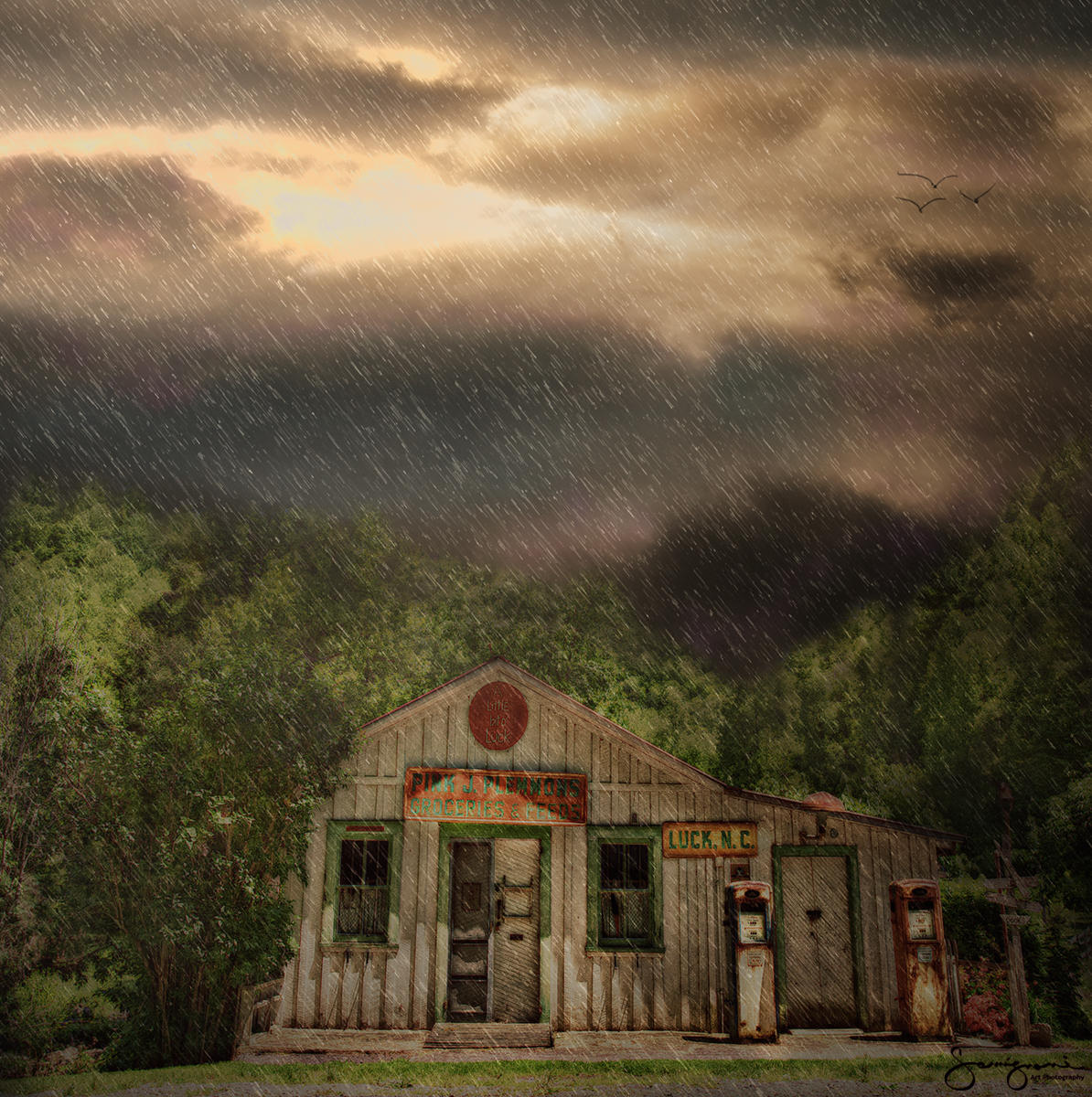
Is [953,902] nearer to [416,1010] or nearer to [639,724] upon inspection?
[416,1010]

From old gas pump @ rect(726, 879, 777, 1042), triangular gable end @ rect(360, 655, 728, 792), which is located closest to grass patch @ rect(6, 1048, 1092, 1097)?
old gas pump @ rect(726, 879, 777, 1042)

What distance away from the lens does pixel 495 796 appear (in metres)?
13.8

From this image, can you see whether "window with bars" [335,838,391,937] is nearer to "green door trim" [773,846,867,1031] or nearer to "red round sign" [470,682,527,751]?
"red round sign" [470,682,527,751]

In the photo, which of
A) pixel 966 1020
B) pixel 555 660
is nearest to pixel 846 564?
pixel 555 660

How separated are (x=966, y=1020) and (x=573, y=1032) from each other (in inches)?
199

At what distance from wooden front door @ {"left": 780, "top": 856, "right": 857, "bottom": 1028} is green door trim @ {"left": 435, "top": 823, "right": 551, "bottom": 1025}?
314 centimetres

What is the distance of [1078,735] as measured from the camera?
28734mm

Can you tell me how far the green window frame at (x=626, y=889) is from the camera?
13688 millimetres

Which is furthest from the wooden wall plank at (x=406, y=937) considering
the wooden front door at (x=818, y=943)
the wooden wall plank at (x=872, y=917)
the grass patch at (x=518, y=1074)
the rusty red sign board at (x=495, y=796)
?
the wooden wall plank at (x=872, y=917)

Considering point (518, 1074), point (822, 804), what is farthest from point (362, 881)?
point (822, 804)

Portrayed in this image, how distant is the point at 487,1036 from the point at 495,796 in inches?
113

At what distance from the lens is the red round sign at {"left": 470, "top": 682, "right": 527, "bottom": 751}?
Answer: 1400 centimetres

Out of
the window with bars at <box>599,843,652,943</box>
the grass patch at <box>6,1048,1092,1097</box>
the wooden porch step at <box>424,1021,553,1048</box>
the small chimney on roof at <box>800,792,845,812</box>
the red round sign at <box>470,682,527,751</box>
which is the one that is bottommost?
the grass patch at <box>6,1048,1092,1097</box>

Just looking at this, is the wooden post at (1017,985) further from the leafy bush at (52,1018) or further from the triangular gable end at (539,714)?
the leafy bush at (52,1018)
